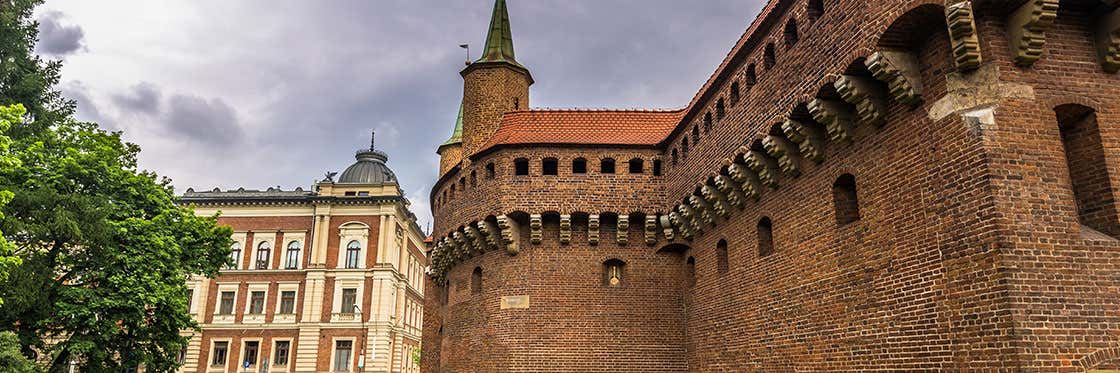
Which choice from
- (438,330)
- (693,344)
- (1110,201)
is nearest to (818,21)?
(1110,201)

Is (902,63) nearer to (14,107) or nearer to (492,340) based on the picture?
(492,340)

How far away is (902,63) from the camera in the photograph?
34.2 ft

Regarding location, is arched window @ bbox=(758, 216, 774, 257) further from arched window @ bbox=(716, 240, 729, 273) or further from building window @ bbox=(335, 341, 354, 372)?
building window @ bbox=(335, 341, 354, 372)

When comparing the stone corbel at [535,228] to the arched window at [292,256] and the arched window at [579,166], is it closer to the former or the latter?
the arched window at [579,166]

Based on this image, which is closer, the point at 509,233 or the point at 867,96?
the point at 867,96

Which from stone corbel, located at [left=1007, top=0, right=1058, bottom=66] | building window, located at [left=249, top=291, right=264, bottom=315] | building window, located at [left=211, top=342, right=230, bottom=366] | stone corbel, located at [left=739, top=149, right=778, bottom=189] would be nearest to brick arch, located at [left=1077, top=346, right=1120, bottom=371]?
stone corbel, located at [left=1007, top=0, right=1058, bottom=66]

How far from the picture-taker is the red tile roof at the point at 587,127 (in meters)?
21.0

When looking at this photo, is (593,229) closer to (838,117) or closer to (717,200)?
(717,200)

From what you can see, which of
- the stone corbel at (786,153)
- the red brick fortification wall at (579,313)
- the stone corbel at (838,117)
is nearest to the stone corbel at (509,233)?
the red brick fortification wall at (579,313)

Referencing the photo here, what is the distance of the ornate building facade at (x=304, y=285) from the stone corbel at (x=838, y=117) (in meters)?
37.5

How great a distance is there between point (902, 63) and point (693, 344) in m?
10.2

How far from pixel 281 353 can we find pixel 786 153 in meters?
40.1

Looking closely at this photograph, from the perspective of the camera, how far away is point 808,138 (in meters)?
12.9

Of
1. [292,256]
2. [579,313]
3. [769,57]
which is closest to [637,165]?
[579,313]
